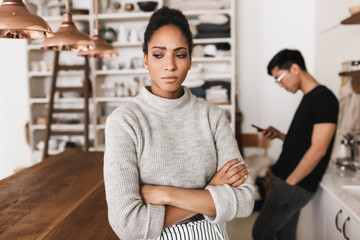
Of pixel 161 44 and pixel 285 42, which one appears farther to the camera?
pixel 285 42

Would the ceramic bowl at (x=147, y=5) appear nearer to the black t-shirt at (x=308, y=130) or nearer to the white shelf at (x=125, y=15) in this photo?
the white shelf at (x=125, y=15)

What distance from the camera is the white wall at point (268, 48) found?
3850 millimetres

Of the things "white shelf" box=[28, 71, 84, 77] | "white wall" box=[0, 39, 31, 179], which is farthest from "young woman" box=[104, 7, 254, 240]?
"white wall" box=[0, 39, 31, 179]

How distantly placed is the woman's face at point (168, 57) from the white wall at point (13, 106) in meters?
3.71

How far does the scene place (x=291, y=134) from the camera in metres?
2.20

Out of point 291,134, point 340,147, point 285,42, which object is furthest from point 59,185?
point 285,42

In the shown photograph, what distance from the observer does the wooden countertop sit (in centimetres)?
139

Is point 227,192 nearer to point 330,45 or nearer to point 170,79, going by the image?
point 170,79

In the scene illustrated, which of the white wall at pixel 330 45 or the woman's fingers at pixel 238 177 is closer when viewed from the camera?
the woman's fingers at pixel 238 177

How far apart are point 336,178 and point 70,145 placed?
2961mm

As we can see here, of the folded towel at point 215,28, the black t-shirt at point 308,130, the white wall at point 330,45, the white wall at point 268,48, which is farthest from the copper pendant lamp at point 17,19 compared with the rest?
the white wall at point 268,48

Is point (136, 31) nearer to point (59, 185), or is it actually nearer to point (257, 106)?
point (257, 106)

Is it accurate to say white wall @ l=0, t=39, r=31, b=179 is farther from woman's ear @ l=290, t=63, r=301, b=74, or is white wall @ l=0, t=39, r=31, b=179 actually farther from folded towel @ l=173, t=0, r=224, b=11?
woman's ear @ l=290, t=63, r=301, b=74

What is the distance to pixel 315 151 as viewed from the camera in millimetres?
2012
